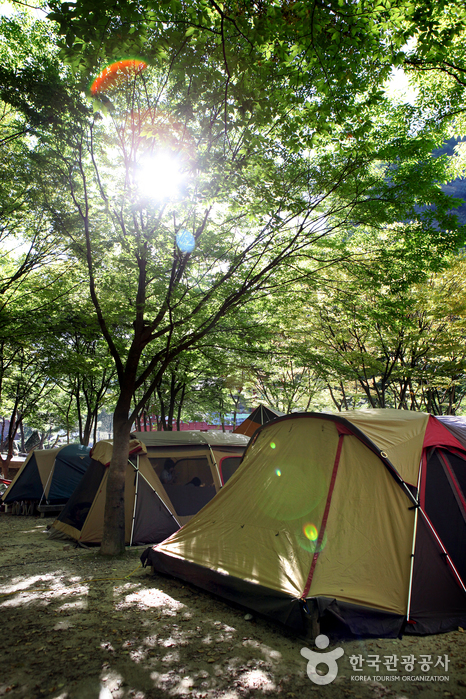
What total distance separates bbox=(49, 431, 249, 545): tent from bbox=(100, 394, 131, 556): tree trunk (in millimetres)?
776

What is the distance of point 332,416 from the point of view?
196 inches

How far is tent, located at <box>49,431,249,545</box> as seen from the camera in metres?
8.09

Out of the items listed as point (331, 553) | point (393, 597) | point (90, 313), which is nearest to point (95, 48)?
point (331, 553)

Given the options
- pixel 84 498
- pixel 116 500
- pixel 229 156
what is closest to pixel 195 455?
pixel 116 500

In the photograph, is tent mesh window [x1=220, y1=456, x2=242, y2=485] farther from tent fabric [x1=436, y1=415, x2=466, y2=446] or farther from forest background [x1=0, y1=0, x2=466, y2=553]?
tent fabric [x1=436, y1=415, x2=466, y2=446]

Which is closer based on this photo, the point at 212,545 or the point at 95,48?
the point at 95,48

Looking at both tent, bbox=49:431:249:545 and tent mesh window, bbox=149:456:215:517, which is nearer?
tent, bbox=49:431:249:545

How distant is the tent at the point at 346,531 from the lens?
A: 3.90 m

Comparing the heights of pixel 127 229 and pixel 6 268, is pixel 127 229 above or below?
below

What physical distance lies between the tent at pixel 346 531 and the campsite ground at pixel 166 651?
23cm

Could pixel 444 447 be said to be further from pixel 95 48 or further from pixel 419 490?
pixel 95 48

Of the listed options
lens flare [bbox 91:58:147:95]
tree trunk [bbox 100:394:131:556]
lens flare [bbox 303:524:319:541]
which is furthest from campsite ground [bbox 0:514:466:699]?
lens flare [bbox 91:58:147:95]

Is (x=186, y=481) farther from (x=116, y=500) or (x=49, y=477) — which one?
(x=49, y=477)

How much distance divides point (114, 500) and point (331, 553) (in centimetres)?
439
